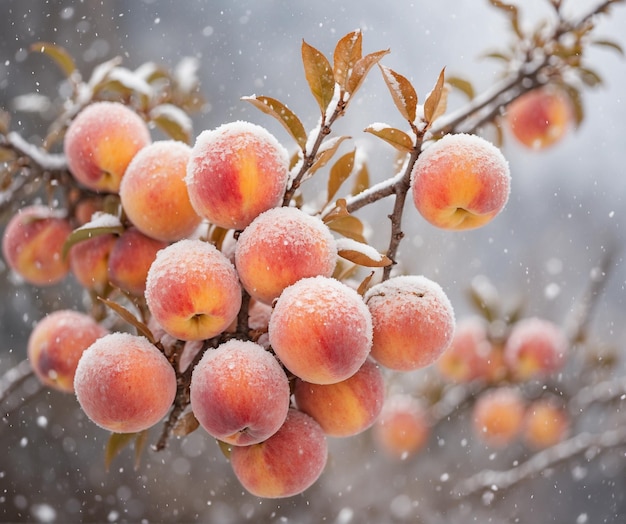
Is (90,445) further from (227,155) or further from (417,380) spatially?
(227,155)

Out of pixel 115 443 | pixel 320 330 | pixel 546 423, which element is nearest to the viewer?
pixel 320 330

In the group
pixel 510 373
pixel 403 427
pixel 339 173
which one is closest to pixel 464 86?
pixel 339 173

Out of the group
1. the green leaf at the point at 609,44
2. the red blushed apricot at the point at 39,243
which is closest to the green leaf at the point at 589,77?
the green leaf at the point at 609,44

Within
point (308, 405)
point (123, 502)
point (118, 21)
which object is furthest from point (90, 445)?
point (308, 405)

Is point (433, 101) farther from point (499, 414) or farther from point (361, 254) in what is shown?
point (499, 414)

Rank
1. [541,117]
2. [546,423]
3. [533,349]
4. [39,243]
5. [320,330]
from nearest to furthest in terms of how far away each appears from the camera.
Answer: [320,330] → [39,243] → [541,117] → [533,349] → [546,423]

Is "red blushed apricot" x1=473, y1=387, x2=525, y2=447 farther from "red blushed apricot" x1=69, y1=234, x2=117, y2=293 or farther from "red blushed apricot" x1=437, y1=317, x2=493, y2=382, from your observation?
"red blushed apricot" x1=69, y1=234, x2=117, y2=293
